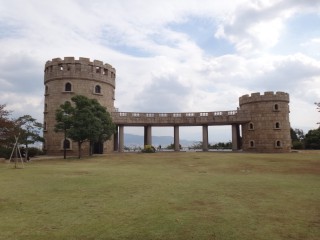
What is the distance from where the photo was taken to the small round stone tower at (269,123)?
156 feet

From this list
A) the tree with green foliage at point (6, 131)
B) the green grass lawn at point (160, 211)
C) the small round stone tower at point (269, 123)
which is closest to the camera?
the green grass lawn at point (160, 211)

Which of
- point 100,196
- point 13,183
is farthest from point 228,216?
point 13,183

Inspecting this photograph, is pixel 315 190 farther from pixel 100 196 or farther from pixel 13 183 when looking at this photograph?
pixel 13 183

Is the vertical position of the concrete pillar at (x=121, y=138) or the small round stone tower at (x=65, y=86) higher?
the small round stone tower at (x=65, y=86)

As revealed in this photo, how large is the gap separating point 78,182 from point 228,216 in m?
9.29

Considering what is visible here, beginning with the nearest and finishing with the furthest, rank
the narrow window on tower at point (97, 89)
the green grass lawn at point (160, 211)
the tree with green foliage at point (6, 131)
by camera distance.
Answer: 1. the green grass lawn at point (160, 211)
2. the tree with green foliage at point (6, 131)
3. the narrow window on tower at point (97, 89)

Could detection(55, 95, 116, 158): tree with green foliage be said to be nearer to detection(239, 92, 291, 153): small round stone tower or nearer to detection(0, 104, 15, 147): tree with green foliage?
detection(0, 104, 15, 147): tree with green foliage

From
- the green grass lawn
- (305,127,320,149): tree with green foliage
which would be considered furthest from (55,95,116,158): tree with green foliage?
(305,127,320,149): tree with green foliage

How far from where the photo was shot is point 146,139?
52781 mm

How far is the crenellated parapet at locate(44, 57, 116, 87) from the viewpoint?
45531 millimetres

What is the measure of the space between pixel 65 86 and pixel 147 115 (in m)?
14.1

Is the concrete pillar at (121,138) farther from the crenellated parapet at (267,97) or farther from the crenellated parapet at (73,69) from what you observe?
the crenellated parapet at (267,97)

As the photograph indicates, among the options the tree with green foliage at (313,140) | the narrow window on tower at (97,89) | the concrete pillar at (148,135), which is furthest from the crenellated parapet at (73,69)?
the tree with green foliage at (313,140)

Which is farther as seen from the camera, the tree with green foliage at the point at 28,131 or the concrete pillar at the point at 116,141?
the concrete pillar at the point at 116,141
